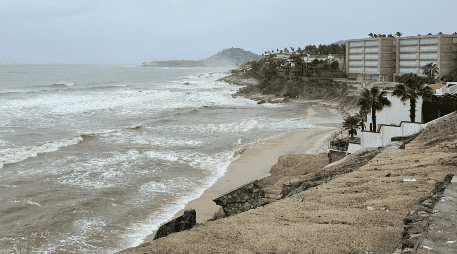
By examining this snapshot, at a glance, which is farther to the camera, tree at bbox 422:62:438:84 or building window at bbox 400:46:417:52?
building window at bbox 400:46:417:52

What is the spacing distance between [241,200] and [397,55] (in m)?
70.5

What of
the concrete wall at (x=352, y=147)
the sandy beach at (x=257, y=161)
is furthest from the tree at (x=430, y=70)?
the concrete wall at (x=352, y=147)

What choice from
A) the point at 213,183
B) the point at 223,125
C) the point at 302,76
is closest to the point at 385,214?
the point at 213,183

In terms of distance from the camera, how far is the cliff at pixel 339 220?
6188mm

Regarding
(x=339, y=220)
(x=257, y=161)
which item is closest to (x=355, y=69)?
(x=257, y=161)

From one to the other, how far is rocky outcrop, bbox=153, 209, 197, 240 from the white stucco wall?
22389 millimetres

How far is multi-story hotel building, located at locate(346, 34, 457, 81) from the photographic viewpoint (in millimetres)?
64000

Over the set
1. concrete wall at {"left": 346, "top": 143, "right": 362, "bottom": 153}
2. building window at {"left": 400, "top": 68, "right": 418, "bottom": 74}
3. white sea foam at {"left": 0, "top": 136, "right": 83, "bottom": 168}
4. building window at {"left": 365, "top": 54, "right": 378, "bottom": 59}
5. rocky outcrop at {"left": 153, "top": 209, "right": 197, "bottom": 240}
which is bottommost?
white sea foam at {"left": 0, "top": 136, "right": 83, "bottom": 168}

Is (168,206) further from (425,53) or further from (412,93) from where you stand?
(425,53)

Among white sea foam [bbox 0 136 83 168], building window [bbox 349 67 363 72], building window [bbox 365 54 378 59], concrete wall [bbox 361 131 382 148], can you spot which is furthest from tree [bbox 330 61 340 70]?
concrete wall [bbox 361 131 382 148]

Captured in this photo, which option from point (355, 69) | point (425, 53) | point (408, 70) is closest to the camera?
point (425, 53)

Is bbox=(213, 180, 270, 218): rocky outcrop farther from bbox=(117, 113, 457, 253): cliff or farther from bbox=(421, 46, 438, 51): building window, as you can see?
bbox=(421, 46, 438, 51): building window

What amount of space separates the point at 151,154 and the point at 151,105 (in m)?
34.5

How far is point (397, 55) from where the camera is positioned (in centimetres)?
7119
